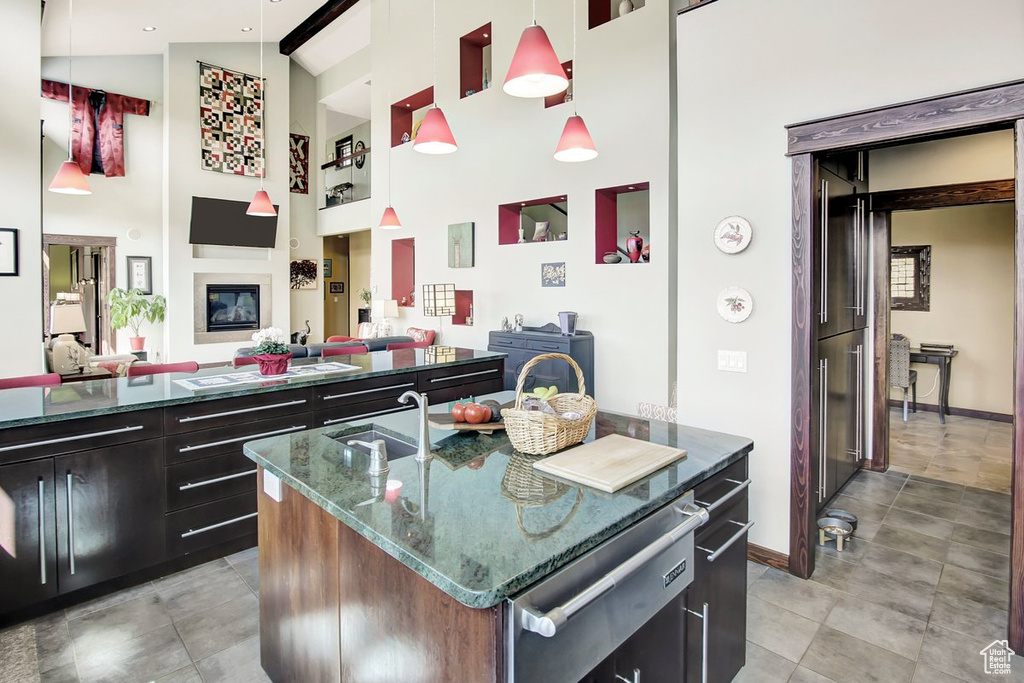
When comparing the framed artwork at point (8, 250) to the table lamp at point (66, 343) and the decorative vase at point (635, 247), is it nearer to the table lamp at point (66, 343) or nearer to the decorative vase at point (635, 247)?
the table lamp at point (66, 343)

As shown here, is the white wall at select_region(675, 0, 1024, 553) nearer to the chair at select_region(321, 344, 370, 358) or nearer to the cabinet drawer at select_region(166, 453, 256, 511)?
the cabinet drawer at select_region(166, 453, 256, 511)

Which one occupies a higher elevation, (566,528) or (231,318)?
(231,318)

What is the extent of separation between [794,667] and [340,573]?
6.02ft

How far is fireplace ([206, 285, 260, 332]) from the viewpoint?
8.86m

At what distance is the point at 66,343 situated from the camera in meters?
5.48

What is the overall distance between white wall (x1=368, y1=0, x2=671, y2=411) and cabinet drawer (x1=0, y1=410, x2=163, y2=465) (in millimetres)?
3977

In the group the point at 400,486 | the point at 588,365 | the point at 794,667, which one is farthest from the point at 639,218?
the point at 400,486

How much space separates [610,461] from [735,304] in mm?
1725

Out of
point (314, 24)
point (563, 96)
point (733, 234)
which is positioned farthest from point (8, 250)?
point (733, 234)

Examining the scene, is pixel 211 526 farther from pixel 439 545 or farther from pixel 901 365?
pixel 901 365

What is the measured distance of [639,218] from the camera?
6.20m

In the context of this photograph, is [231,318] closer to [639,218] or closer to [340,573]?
[639,218]

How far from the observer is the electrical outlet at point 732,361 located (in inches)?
118

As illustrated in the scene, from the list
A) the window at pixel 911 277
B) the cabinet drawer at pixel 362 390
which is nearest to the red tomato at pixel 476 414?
the cabinet drawer at pixel 362 390
